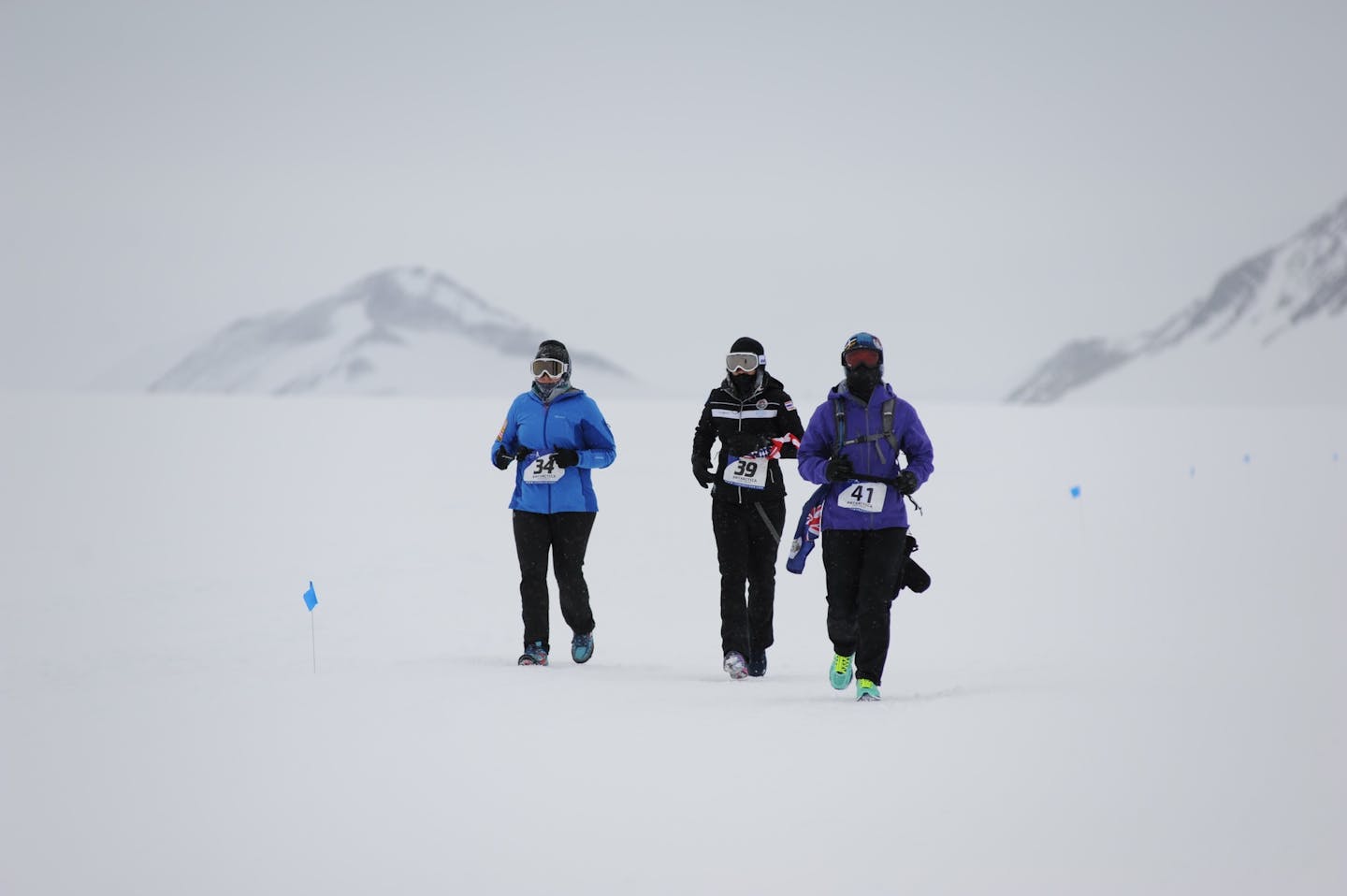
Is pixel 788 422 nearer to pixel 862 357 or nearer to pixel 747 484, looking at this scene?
pixel 747 484

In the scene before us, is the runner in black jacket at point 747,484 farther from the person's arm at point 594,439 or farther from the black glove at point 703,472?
the person's arm at point 594,439

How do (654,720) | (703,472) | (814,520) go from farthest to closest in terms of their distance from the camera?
(703,472) < (814,520) < (654,720)

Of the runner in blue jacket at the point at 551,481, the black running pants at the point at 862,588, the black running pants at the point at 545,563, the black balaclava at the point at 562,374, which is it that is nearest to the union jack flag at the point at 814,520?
the black running pants at the point at 862,588

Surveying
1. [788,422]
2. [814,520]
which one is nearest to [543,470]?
[788,422]

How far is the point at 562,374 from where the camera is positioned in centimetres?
803

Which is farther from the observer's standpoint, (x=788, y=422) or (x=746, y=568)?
(x=746, y=568)

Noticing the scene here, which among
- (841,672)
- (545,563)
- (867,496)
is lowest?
(841,672)

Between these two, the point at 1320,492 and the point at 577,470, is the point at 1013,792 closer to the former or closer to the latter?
the point at 577,470

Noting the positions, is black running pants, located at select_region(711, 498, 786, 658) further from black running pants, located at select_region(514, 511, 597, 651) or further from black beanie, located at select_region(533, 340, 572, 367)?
black beanie, located at select_region(533, 340, 572, 367)

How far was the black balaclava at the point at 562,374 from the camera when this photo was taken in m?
7.93

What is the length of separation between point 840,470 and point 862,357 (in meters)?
0.60

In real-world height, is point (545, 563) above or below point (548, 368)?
below

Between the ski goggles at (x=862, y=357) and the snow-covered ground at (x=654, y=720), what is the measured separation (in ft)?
5.77

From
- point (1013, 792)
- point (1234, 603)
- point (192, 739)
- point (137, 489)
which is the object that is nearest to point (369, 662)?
point (192, 739)
